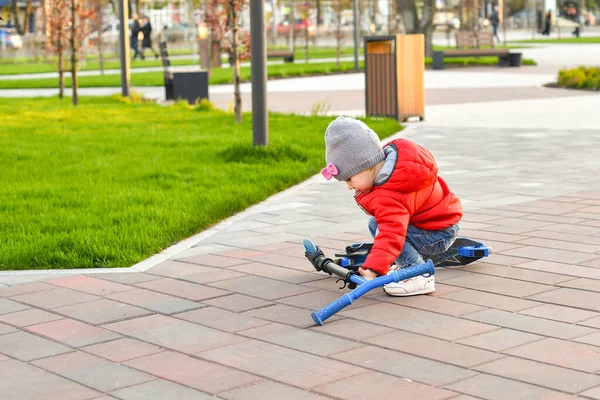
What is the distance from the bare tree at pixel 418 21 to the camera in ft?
121

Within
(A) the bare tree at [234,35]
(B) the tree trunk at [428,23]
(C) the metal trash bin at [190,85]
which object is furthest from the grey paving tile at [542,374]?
(B) the tree trunk at [428,23]

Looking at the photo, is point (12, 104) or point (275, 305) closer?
point (275, 305)

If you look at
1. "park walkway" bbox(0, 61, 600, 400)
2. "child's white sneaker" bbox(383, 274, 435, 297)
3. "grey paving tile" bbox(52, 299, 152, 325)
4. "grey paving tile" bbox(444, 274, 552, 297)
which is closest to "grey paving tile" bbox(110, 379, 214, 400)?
"park walkway" bbox(0, 61, 600, 400)

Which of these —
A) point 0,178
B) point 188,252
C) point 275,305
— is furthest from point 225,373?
point 0,178

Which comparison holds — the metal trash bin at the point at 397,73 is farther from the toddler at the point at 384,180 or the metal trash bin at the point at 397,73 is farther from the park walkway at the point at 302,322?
the toddler at the point at 384,180

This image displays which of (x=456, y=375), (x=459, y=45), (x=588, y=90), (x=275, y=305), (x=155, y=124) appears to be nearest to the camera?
(x=456, y=375)

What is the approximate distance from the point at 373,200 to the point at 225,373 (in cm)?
153

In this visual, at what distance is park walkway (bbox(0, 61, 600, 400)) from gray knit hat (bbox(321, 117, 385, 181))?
65 centimetres

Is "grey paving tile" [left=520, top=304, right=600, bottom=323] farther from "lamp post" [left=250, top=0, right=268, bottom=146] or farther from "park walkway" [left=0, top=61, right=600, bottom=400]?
"lamp post" [left=250, top=0, right=268, bottom=146]

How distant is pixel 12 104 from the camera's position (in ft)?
61.4

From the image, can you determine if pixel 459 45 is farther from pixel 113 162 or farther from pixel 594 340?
pixel 594 340

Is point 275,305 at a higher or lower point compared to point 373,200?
lower

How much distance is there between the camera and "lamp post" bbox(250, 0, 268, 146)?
34.1ft

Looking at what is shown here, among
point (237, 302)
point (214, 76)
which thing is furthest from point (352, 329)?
point (214, 76)
